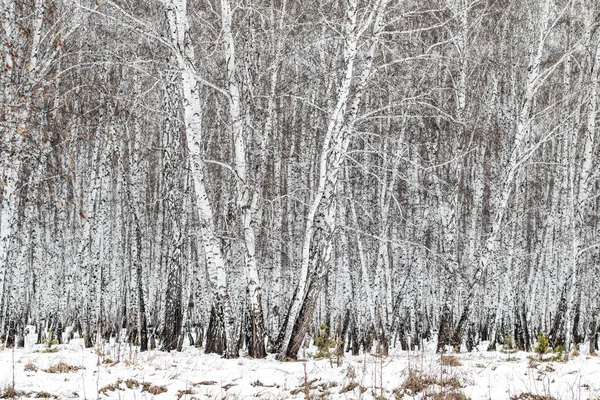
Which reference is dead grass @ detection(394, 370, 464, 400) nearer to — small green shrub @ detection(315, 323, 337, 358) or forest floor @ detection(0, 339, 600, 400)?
forest floor @ detection(0, 339, 600, 400)

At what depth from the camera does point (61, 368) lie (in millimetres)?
6793

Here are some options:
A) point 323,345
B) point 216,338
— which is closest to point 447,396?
point 323,345

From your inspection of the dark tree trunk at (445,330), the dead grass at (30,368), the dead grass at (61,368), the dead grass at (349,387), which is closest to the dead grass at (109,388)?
the dead grass at (61,368)

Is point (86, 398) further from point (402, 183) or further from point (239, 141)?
point (402, 183)

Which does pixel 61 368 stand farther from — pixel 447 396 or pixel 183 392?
pixel 447 396

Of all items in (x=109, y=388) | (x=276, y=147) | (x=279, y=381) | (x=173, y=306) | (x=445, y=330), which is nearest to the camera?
(x=109, y=388)

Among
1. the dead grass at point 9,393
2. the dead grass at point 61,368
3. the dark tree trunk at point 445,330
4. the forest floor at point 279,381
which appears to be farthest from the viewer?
the dark tree trunk at point 445,330

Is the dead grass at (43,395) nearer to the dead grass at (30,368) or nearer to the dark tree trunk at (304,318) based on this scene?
the dead grass at (30,368)

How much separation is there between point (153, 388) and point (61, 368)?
152 centimetres

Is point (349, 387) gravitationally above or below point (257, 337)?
below

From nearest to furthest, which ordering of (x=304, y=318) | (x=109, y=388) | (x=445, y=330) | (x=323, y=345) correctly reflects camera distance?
(x=109, y=388) < (x=304, y=318) < (x=323, y=345) < (x=445, y=330)

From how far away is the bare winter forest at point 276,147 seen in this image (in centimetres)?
872

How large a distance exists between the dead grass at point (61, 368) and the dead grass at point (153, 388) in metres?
1.27

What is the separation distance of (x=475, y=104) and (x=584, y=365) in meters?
10.1
